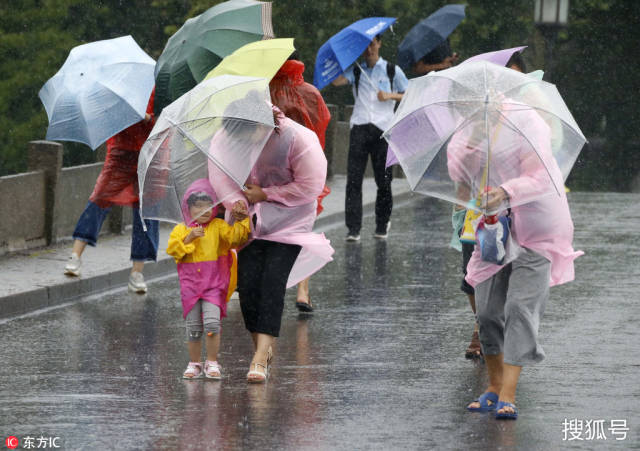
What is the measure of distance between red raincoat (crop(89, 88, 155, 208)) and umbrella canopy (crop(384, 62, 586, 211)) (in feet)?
14.9

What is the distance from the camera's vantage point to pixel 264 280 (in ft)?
26.1

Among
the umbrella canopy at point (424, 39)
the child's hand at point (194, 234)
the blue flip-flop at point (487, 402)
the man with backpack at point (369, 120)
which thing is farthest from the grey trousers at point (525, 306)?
the man with backpack at point (369, 120)

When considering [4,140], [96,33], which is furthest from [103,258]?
[96,33]

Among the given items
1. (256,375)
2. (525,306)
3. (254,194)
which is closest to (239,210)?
(254,194)

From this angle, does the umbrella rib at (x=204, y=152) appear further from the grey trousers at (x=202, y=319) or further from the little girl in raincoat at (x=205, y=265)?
the grey trousers at (x=202, y=319)

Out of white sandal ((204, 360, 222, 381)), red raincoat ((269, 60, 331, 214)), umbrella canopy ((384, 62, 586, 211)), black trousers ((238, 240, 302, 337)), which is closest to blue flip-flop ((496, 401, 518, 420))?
umbrella canopy ((384, 62, 586, 211))

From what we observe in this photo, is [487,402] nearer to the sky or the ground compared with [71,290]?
nearer to the sky

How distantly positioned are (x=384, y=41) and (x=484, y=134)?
23.9 meters

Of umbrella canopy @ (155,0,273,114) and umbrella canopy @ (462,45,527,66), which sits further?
umbrella canopy @ (155,0,273,114)

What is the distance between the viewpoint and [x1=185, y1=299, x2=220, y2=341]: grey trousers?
7863mm

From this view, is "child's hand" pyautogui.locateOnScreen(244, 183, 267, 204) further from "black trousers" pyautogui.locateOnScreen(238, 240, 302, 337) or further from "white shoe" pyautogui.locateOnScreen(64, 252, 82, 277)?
"white shoe" pyautogui.locateOnScreen(64, 252, 82, 277)

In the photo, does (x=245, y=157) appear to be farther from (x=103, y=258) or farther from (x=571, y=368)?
(x=103, y=258)

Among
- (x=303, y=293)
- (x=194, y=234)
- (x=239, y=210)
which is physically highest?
(x=239, y=210)

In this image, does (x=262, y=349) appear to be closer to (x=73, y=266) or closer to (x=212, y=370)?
(x=212, y=370)
